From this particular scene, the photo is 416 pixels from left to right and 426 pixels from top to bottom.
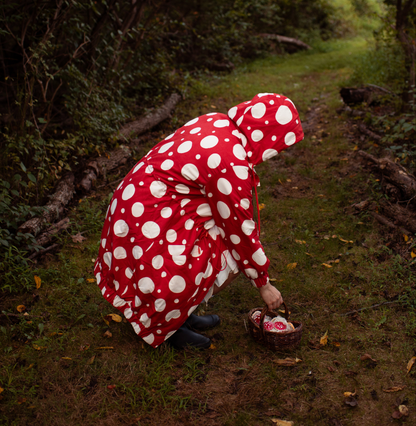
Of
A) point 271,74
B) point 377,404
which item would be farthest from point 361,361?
point 271,74

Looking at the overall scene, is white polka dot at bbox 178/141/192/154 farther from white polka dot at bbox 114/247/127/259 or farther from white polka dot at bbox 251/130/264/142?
white polka dot at bbox 114/247/127/259

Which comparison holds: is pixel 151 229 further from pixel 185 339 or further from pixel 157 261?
pixel 185 339

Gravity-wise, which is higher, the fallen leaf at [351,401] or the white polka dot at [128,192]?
the white polka dot at [128,192]

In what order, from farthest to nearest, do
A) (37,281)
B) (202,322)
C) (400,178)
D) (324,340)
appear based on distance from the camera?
1. (400,178)
2. (37,281)
3. (202,322)
4. (324,340)

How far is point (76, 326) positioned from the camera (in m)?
2.62

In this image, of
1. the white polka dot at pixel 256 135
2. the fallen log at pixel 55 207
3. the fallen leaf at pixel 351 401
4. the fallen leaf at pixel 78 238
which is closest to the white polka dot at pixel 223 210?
the white polka dot at pixel 256 135

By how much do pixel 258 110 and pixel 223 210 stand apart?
23.0 inches

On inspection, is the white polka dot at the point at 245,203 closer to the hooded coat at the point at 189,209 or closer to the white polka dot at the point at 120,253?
the hooded coat at the point at 189,209

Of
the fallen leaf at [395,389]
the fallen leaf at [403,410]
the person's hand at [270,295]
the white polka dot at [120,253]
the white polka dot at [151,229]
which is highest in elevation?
the white polka dot at [151,229]

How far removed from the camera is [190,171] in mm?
1920

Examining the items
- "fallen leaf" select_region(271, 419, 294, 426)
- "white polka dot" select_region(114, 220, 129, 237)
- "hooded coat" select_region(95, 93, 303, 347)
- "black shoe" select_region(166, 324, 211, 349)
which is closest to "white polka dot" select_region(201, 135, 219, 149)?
"hooded coat" select_region(95, 93, 303, 347)

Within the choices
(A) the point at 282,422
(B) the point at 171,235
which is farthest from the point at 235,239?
(A) the point at 282,422

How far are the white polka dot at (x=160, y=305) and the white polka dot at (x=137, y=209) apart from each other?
19.1 inches

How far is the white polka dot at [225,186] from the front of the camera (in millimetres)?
1870
